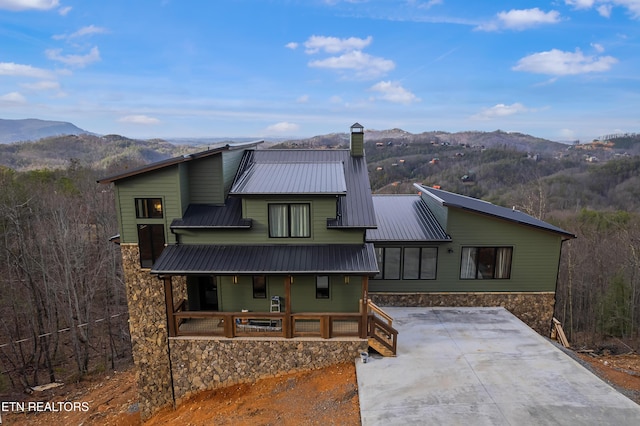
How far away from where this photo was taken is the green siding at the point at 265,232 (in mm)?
10820

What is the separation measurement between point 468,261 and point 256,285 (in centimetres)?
771

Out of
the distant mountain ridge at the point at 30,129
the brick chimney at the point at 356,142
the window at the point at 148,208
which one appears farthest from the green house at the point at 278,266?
the distant mountain ridge at the point at 30,129

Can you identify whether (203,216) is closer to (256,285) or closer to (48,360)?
(256,285)

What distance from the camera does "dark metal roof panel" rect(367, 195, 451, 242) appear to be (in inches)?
524

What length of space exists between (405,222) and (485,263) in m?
3.23

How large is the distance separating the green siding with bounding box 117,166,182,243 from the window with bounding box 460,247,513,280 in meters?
10.0

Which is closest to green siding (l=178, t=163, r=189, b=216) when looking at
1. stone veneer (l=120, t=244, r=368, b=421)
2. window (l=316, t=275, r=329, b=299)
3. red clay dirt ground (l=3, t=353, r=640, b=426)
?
stone veneer (l=120, t=244, r=368, b=421)

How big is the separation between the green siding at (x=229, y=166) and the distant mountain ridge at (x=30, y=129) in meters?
→ 81.9

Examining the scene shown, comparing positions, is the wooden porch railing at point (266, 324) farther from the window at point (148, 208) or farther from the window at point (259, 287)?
the window at point (148, 208)

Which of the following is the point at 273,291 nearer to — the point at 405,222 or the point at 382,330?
Answer: the point at 382,330

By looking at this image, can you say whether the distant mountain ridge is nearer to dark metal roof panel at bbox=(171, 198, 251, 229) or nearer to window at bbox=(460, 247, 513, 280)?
dark metal roof panel at bbox=(171, 198, 251, 229)

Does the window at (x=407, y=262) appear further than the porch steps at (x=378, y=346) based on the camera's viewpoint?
Yes

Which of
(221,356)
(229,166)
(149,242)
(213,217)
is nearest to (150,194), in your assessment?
(149,242)

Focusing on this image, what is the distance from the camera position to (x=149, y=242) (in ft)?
36.8
